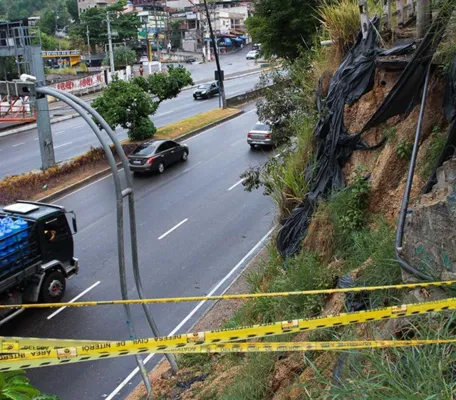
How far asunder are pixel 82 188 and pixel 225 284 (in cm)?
1103

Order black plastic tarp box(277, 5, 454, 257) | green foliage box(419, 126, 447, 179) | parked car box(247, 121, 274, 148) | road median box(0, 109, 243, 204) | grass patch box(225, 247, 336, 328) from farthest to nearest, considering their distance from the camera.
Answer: parked car box(247, 121, 274, 148), road median box(0, 109, 243, 204), black plastic tarp box(277, 5, 454, 257), grass patch box(225, 247, 336, 328), green foliage box(419, 126, 447, 179)

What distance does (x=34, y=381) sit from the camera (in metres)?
10.0

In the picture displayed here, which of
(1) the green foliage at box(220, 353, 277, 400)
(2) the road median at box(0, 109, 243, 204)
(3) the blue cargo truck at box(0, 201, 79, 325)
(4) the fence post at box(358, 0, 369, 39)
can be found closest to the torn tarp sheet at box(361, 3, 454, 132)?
(4) the fence post at box(358, 0, 369, 39)

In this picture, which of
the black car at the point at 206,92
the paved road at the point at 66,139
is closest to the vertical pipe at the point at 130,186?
the paved road at the point at 66,139

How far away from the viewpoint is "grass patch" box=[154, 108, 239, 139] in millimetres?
31383

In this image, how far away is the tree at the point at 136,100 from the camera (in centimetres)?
2544

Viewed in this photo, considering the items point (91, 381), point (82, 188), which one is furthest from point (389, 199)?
point (82, 188)

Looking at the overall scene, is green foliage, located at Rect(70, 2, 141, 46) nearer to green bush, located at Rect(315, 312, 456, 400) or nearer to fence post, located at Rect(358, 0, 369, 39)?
fence post, located at Rect(358, 0, 369, 39)

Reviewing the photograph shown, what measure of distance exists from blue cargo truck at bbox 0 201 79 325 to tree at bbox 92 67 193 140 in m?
12.2

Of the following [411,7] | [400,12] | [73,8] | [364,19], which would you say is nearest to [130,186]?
[364,19]

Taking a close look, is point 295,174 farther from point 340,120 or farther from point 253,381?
point 253,381

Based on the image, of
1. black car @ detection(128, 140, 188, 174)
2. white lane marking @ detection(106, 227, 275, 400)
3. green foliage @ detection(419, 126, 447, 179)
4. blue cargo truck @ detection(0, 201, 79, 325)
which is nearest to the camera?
green foliage @ detection(419, 126, 447, 179)

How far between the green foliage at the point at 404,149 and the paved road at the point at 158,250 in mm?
5991

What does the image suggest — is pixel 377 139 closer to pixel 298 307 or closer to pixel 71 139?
pixel 298 307
